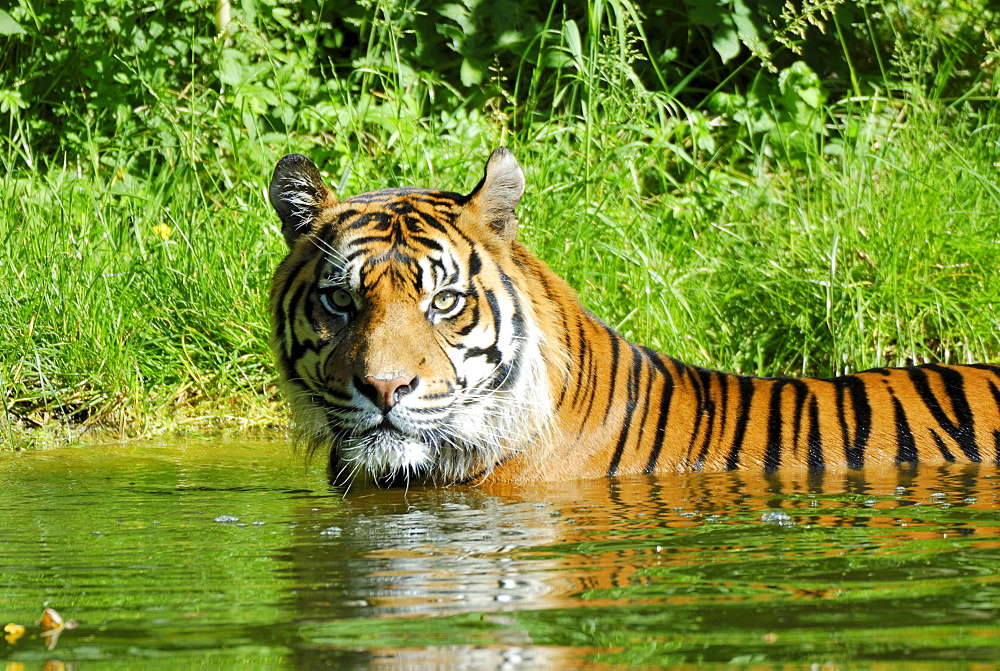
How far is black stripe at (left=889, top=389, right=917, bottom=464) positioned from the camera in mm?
3604

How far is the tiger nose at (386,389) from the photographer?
3105 millimetres

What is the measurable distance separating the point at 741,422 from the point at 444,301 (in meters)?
1.03

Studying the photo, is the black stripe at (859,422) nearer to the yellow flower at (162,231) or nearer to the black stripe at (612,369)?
the black stripe at (612,369)

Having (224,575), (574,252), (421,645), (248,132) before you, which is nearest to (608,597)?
(421,645)

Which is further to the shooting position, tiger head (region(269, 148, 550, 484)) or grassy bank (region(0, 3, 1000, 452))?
grassy bank (region(0, 3, 1000, 452))

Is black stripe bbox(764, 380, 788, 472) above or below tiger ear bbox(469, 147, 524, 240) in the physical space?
below

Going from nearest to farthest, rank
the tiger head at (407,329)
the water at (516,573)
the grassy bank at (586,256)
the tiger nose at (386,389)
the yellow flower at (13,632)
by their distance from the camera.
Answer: the water at (516,573), the yellow flower at (13,632), the tiger nose at (386,389), the tiger head at (407,329), the grassy bank at (586,256)

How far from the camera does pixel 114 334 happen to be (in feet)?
17.6

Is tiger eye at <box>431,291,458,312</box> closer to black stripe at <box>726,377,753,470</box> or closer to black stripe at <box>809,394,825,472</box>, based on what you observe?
black stripe at <box>726,377,753,470</box>

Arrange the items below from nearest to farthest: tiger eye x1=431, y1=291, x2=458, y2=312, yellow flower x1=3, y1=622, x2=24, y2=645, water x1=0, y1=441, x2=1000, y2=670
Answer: water x1=0, y1=441, x2=1000, y2=670 < yellow flower x1=3, y1=622, x2=24, y2=645 < tiger eye x1=431, y1=291, x2=458, y2=312

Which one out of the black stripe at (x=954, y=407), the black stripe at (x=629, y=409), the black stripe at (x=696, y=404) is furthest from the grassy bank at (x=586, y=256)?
the black stripe at (x=629, y=409)

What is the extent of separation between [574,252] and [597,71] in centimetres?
136

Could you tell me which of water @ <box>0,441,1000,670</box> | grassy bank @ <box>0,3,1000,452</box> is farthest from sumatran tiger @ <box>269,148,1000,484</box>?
grassy bank @ <box>0,3,1000,452</box>

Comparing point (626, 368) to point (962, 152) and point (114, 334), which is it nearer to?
point (114, 334)
